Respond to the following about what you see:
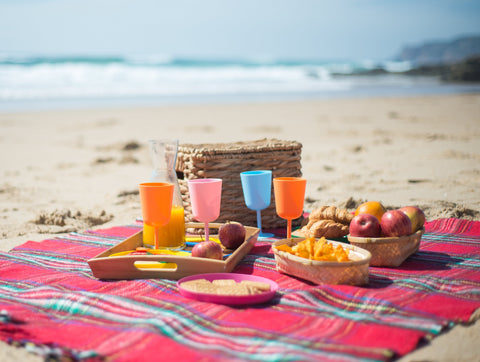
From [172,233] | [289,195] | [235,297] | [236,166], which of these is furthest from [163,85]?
[235,297]

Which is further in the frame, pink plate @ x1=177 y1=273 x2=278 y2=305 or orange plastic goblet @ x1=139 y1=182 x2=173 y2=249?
orange plastic goblet @ x1=139 y1=182 x2=173 y2=249

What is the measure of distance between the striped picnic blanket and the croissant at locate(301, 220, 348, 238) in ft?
0.82

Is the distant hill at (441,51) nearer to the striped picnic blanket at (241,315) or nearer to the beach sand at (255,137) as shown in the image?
the beach sand at (255,137)

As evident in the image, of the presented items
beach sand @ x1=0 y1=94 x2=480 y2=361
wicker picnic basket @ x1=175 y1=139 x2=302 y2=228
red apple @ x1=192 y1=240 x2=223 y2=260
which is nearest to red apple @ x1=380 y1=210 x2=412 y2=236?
beach sand @ x1=0 y1=94 x2=480 y2=361

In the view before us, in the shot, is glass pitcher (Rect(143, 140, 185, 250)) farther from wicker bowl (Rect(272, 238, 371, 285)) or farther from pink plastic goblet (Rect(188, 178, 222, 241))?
wicker bowl (Rect(272, 238, 371, 285))

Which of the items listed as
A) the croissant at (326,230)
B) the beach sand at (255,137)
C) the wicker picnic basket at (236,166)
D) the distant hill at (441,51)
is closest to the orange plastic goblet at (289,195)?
the croissant at (326,230)

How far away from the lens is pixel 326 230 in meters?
2.58

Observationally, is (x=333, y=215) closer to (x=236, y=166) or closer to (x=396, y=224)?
(x=396, y=224)

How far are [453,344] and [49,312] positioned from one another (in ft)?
4.75

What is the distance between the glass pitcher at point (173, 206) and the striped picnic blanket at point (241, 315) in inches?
13.8

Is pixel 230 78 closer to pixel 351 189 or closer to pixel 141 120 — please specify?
pixel 141 120

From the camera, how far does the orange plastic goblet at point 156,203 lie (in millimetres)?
2301

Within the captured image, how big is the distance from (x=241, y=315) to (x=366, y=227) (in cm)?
80

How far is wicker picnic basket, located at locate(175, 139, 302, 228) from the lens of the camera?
10.1ft
